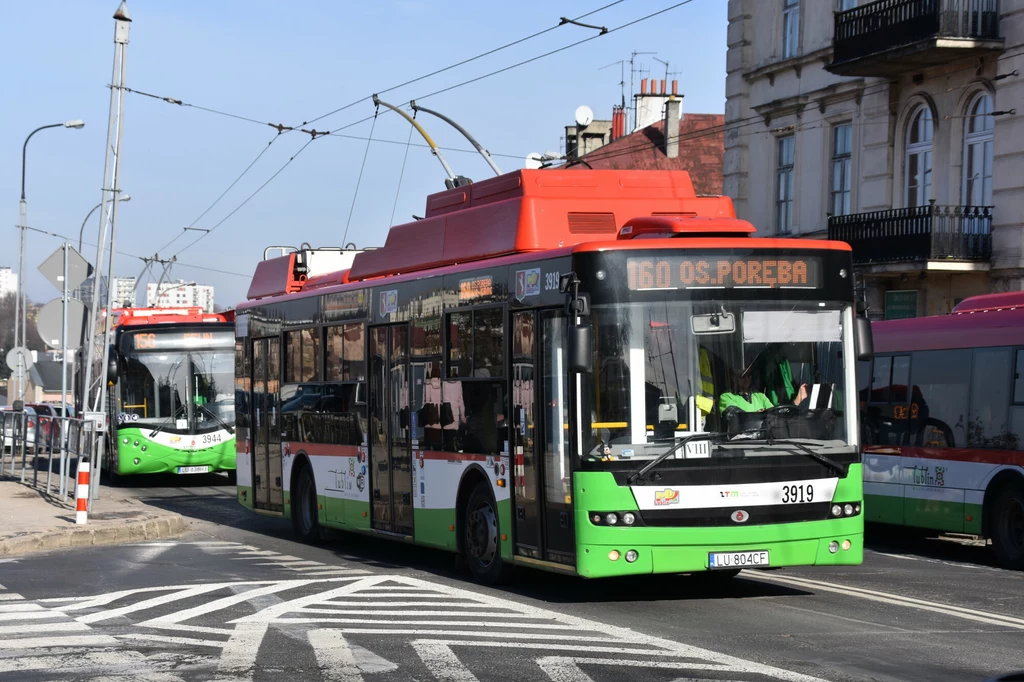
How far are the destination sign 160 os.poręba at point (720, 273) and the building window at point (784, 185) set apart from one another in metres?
22.4

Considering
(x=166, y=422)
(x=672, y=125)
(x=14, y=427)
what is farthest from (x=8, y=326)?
(x=166, y=422)

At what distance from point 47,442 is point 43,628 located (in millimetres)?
16358

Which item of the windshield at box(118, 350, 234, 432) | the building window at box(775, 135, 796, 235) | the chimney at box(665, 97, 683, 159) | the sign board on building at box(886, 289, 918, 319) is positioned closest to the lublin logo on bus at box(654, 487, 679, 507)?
the windshield at box(118, 350, 234, 432)

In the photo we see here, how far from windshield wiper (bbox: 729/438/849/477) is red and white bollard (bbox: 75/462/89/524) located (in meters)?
9.60

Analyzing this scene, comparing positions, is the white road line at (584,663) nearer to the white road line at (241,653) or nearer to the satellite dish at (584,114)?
the white road line at (241,653)

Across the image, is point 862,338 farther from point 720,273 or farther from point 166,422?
point 166,422

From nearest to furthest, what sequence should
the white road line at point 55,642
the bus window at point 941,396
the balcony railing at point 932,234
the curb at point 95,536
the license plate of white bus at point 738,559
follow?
1. the white road line at point 55,642
2. the license plate of white bus at point 738,559
3. the curb at point 95,536
4. the bus window at point 941,396
5. the balcony railing at point 932,234

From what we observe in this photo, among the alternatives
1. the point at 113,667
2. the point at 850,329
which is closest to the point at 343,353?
the point at 850,329

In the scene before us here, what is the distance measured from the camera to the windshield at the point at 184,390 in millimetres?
27469

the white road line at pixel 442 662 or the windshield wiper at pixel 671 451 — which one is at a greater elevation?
the windshield wiper at pixel 671 451

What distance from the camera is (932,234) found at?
2728 cm

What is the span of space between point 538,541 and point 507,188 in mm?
3305

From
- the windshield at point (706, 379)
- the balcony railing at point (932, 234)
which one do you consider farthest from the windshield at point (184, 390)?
the windshield at point (706, 379)

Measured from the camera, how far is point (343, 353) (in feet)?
52.2
